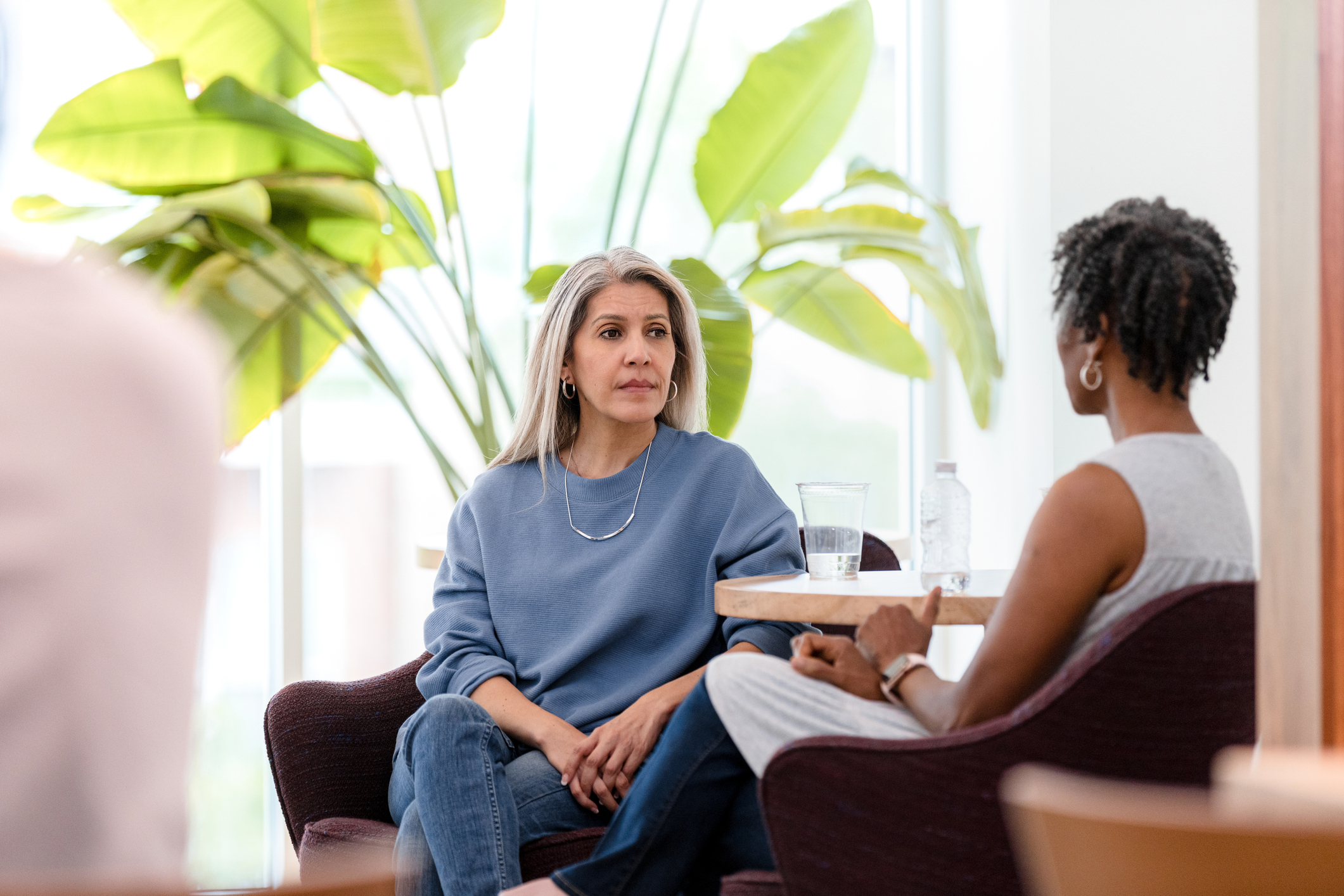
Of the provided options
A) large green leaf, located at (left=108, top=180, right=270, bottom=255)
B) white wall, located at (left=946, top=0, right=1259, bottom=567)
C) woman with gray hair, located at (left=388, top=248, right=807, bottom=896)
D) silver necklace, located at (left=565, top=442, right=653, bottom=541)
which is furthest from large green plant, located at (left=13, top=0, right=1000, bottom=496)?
silver necklace, located at (left=565, top=442, right=653, bottom=541)

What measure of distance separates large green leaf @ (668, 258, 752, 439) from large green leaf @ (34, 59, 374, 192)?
0.88m

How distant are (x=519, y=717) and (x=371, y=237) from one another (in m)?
1.60

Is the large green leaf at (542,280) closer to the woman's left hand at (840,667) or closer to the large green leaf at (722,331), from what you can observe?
the large green leaf at (722,331)

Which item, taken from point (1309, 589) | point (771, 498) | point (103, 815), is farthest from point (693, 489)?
point (103, 815)

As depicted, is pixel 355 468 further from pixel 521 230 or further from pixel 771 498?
pixel 771 498

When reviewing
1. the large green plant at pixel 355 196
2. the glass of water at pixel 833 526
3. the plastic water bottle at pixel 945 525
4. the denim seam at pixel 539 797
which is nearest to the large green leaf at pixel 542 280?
the large green plant at pixel 355 196

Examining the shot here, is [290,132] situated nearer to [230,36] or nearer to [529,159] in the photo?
[230,36]

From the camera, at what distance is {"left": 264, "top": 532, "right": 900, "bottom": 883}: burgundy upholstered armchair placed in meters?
1.96

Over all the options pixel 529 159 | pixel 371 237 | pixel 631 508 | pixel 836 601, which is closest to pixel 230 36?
pixel 371 237

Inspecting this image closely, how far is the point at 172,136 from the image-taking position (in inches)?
108

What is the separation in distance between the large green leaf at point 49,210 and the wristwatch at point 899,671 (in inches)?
86.4

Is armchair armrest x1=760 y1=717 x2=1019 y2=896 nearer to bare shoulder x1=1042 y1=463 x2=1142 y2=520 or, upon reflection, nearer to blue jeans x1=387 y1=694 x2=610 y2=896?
bare shoulder x1=1042 y1=463 x2=1142 y2=520

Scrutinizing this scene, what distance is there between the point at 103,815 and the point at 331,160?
260 centimetres

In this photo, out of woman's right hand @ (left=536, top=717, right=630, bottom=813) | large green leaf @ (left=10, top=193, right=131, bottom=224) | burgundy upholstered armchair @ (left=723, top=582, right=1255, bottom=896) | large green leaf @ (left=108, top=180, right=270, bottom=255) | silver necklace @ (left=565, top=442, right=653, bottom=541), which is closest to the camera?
burgundy upholstered armchair @ (left=723, top=582, right=1255, bottom=896)
